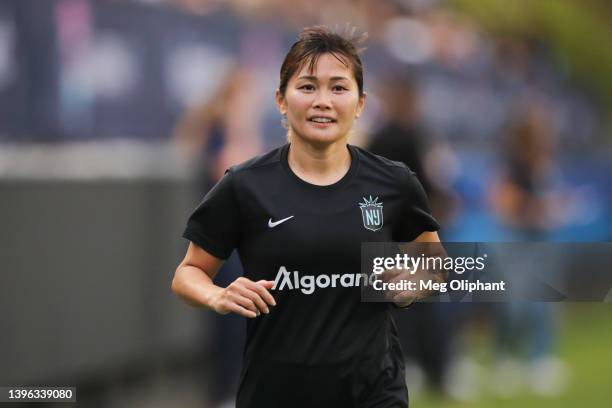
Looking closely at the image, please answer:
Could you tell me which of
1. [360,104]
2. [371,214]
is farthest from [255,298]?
[360,104]

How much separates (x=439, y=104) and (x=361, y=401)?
394 inches

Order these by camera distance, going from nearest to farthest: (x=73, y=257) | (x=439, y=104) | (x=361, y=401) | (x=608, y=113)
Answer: (x=361, y=401) → (x=73, y=257) → (x=439, y=104) → (x=608, y=113)

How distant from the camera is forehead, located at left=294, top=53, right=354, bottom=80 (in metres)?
4.15

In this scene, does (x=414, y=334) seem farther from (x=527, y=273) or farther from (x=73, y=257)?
(x=527, y=273)

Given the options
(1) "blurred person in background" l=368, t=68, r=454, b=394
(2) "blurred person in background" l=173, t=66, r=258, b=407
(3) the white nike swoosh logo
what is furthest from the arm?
(1) "blurred person in background" l=368, t=68, r=454, b=394

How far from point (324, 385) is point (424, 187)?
179 inches

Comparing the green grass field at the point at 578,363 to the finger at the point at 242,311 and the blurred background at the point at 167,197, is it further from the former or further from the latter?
the finger at the point at 242,311

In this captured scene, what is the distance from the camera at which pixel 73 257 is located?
7.52 m

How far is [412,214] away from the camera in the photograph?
4.29 metres

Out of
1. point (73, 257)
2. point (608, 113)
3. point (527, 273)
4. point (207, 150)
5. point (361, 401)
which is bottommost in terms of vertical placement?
point (361, 401)

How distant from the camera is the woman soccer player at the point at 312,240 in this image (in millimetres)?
4070

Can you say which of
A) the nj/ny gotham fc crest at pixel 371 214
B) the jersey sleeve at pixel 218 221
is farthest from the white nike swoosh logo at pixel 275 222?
the nj/ny gotham fc crest at pixel 371 214

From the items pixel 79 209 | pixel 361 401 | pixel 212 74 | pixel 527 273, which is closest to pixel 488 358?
pixel 212 74

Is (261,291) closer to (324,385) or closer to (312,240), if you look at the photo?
(312,240)
